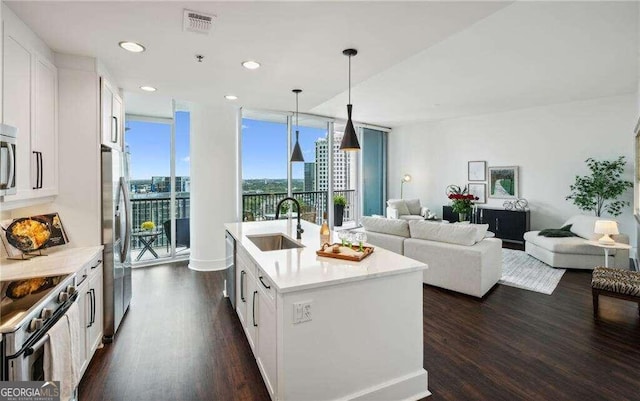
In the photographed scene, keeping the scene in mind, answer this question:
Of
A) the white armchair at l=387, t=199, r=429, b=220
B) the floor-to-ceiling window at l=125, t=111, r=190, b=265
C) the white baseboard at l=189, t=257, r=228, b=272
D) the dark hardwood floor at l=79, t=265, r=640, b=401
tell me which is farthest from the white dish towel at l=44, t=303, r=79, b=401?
the white armchair at l=387, t=199, r=429, b=220

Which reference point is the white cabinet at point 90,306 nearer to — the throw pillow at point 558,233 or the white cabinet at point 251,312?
the white cabinet at point 251,312

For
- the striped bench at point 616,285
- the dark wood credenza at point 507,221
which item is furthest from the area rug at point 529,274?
the dark wood credenza at point 507,221

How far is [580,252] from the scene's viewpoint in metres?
4.82

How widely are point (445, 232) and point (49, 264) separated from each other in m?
3.93

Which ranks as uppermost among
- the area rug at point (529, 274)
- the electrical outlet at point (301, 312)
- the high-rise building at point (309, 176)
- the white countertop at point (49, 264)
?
the high-rise building at point (309, 176)

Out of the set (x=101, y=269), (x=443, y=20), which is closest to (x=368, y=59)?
(x=443, y=20)

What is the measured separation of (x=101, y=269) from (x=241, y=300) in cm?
123

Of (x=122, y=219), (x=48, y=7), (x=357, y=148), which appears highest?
(x=48, y=7)

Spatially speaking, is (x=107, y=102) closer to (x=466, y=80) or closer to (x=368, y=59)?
(x=368, y=59)

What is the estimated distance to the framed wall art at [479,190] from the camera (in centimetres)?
750

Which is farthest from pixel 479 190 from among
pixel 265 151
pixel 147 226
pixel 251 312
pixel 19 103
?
pixel 19 103

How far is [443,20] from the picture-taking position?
2.15 meters

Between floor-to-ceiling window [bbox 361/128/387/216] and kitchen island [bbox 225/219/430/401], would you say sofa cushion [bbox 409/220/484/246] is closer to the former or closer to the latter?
kitchen island [bbox 225/219/430/401]

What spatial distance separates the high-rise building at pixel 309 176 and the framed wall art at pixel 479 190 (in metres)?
3.87
